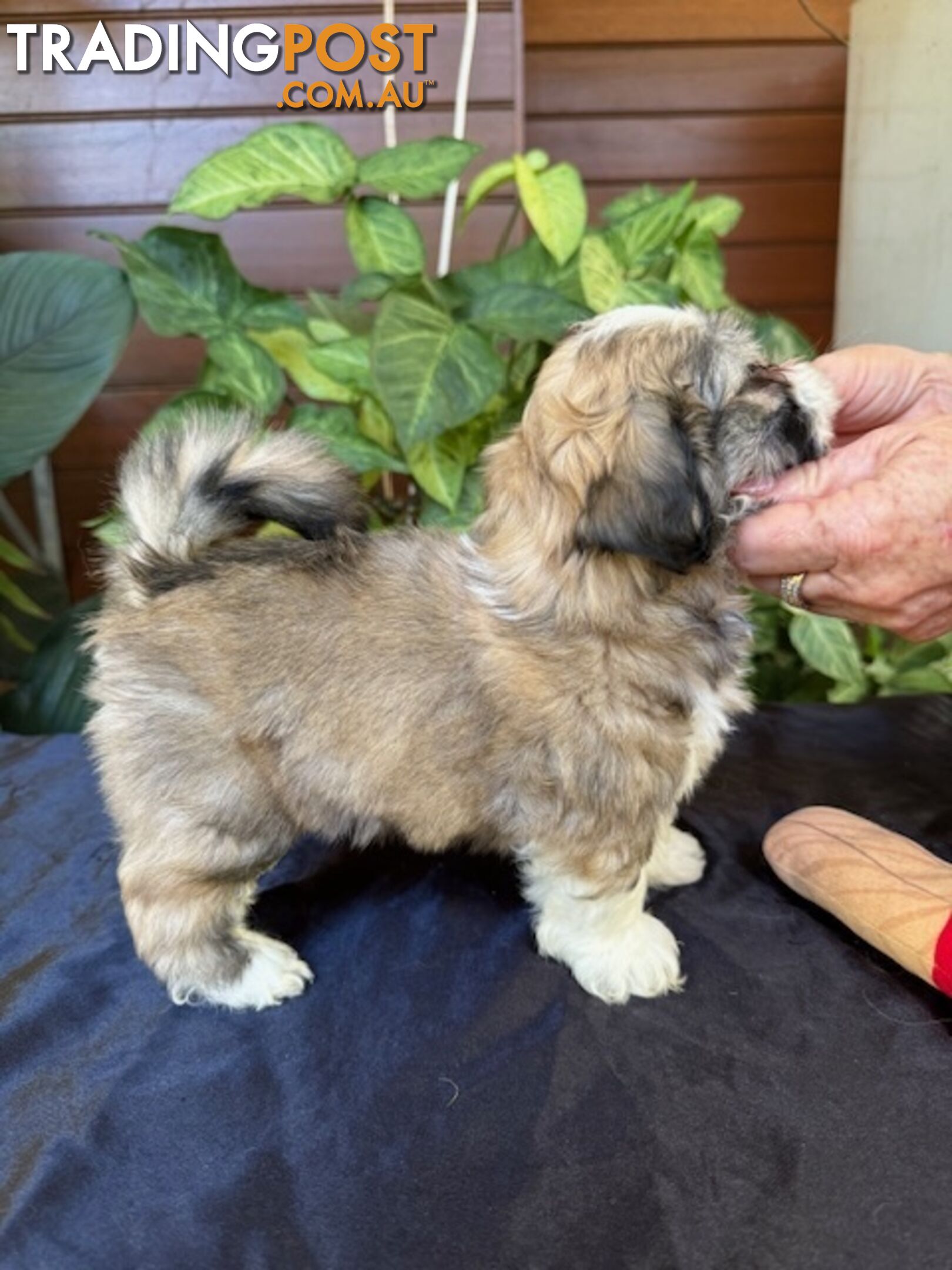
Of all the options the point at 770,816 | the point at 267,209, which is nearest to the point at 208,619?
the point at 770,816

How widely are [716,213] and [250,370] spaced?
3.60 ft

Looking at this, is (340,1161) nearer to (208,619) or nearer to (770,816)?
(208,619)

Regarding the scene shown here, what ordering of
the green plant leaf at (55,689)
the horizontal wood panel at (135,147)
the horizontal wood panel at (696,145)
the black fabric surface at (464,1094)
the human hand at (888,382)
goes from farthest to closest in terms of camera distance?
1. the horizontal wood panel at (696,145)
2. the horizontal wood panel at (135,147)
3. the green plant leaf at (55,689)
4. the human hand at (888,382)
5. the black fabric surface at (464,1094)

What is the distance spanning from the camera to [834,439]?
165cm

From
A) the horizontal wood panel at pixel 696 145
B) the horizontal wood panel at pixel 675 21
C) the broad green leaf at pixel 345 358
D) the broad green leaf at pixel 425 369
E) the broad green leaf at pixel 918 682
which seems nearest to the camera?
the broad green leaf at pixel 425 369

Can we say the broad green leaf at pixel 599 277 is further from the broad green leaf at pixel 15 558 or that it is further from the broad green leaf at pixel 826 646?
the broad green leaf at pixel 15 558

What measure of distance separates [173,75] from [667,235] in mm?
A: 1503

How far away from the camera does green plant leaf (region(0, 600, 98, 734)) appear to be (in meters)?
2.49

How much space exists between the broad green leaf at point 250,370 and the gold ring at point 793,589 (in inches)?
45.0

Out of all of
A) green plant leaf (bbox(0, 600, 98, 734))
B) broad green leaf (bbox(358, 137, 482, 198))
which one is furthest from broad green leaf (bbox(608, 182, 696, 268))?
green plant leaf (bbox(0, 600, 98, 734))

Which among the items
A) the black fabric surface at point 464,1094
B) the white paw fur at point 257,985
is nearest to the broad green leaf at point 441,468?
the black fabric surface at point 464,1094

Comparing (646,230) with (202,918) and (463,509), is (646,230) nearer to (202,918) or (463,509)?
(463,509)

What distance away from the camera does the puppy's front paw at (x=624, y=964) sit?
147 cm

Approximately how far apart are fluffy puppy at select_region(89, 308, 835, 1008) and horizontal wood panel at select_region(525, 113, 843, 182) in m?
2.36
